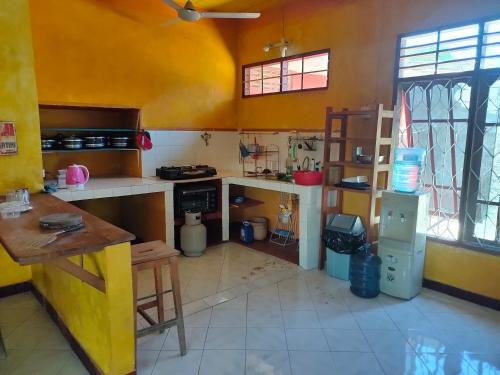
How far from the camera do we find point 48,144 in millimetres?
3434

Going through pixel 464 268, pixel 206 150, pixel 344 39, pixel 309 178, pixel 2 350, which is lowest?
pixel 2 350

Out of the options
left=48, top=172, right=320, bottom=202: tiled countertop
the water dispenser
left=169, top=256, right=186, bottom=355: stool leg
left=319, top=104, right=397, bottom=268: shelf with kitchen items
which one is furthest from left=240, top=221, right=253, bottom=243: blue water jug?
left=169, top=256, right=186, bottom=355: stool leg

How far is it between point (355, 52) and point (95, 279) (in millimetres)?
3094

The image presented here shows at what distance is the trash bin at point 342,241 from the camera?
3207mm

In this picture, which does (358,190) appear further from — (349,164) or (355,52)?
(355,52)

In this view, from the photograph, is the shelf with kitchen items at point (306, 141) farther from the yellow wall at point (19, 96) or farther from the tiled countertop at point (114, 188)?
the yellow wall at point (19, 96)

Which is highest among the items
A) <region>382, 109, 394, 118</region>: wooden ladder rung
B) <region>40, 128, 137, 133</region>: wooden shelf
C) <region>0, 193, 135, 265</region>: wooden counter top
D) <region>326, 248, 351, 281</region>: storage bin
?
<region>382, 109, 394, 118</region>: wooden ladder rung

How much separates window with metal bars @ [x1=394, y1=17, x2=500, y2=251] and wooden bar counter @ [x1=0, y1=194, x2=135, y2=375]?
2.57m

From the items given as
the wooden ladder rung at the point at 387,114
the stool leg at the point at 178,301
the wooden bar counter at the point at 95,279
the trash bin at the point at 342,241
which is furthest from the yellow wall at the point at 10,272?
the wooden ladder rung at the point at 387,114

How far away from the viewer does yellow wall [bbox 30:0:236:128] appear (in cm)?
347

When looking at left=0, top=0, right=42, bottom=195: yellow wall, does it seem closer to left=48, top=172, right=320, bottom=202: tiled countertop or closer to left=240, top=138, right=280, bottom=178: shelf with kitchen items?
left=48, top=172, right=320, bottom=202: tiled countertop

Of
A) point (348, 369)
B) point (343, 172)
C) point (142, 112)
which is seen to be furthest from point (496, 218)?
point (142, 112)

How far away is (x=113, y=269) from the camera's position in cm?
170

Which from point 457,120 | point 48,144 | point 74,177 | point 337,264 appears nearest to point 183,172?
point 74,177
